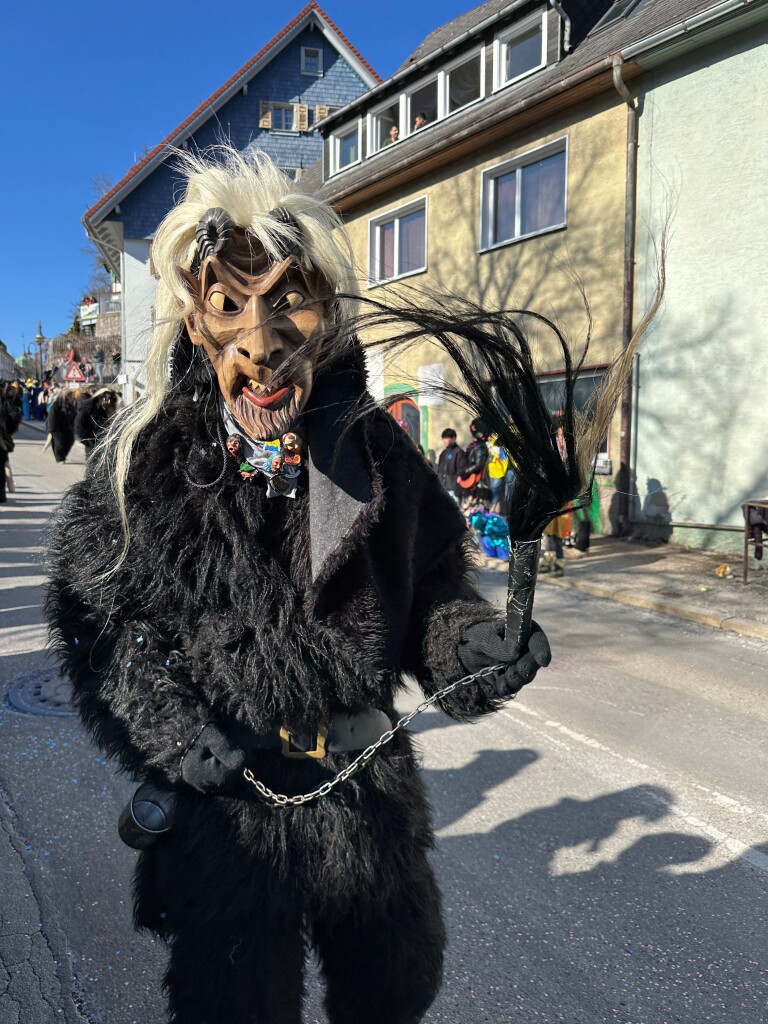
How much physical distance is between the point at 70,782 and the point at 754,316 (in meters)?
8.81

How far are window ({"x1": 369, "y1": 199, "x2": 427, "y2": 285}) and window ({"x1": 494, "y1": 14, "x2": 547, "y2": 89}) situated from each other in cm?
243

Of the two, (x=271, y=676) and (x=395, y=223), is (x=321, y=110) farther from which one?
(x=271, y=676)

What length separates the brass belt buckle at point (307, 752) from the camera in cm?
155

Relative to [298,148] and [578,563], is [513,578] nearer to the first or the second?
[578,563]

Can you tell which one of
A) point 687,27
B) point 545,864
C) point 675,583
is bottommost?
point 545,864

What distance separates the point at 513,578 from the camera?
1421 millimetres

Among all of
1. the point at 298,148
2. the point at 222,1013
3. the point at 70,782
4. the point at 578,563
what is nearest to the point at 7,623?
the point at 70,782

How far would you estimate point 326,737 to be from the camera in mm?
1570

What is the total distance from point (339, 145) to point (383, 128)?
1.47 metres

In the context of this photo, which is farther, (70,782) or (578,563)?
(578,563)

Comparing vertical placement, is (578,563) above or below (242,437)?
below

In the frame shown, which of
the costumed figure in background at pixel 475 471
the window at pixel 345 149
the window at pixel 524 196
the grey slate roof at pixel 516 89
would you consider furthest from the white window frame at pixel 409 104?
the costumed figure in background at pixel 475 471

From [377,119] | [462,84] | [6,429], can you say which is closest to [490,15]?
[462,84]

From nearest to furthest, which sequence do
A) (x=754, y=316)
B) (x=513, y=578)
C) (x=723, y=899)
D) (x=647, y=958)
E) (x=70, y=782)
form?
(x=513, y=578)
(x=647, y=958)
(x=723, y=899)
(x=70, y=782)
(x=754, y=316)
